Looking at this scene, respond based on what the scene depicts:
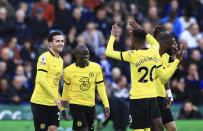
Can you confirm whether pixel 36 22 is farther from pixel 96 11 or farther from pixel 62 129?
pixel 62 129

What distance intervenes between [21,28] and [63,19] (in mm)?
1618

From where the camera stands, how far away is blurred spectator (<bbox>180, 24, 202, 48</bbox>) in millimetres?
19609

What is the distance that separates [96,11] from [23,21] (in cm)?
306

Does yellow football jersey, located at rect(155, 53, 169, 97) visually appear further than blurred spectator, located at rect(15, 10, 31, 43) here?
No

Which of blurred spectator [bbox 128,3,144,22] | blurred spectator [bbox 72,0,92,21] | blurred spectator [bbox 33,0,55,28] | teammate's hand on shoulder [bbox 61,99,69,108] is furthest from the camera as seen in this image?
blurred spectator [bbox 128,3,144,22]

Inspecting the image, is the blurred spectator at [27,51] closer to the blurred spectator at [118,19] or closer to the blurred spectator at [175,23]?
the blurred spectator at [118,19]

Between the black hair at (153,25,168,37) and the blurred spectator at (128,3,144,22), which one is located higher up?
the blurred spectator at (128,3,144,22)

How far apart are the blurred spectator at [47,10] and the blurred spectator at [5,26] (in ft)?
3.62

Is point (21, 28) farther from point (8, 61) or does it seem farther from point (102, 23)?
point (102, 23)

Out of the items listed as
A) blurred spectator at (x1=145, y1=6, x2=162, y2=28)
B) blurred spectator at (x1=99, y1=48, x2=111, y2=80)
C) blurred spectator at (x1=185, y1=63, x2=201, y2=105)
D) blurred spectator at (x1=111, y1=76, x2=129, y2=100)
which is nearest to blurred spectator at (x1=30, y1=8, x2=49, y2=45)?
blurred spectator at (x1=99, y1=48, x2=111, y2=80)

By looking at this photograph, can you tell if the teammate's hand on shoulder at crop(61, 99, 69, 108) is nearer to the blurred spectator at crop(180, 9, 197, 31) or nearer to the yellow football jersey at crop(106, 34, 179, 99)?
the yellow football jersey at crop(106, 34, 179, 99)

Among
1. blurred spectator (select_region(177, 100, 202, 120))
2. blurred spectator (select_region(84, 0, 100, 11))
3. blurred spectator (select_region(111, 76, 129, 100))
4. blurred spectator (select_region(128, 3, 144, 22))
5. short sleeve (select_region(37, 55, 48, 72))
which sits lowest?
blurred spectator (select_region(177, 100, 202, 120))

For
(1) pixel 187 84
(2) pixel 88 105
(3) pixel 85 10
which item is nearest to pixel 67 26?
(3) pixel 85 10

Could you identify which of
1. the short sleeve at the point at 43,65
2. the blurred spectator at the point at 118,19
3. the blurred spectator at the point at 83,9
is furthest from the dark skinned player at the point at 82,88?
the blurred spectator at the point at 83,9
